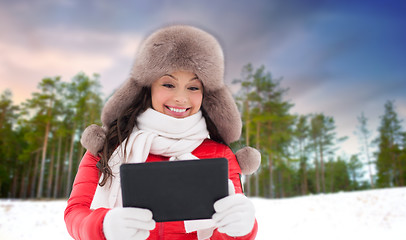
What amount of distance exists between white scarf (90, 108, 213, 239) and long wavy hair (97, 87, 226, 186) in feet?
0.16

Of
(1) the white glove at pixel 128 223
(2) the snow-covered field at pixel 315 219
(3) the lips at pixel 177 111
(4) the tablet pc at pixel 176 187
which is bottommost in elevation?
(2) the snow-covered field at pixel 315 219

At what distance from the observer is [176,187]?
1.27 m

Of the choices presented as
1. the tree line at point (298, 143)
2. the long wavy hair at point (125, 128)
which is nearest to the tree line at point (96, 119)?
the tree line at point (298, 143)

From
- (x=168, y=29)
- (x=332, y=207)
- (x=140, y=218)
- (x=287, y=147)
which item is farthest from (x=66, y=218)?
A: (x=287, y=147)

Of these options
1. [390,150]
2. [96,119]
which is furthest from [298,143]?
[96,119]

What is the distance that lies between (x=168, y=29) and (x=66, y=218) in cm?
144

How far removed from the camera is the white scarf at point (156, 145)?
5.75 feet

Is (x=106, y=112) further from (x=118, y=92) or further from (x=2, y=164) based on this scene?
(x=2, y=164)

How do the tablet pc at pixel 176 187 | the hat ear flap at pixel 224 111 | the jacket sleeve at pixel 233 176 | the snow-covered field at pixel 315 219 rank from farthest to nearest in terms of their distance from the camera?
the snow-covered field at pixel 315 219 → the hat ear flap at pixel 224 111 → the jacket sleeve at pixel 233 176 → the tablet pc at pixel 176 187

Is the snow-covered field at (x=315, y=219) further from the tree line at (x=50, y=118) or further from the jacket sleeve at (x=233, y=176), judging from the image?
the tree line at (x=50, y=118)

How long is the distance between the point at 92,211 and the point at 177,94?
945 millimetres

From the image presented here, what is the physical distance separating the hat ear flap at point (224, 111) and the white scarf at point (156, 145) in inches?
7.7

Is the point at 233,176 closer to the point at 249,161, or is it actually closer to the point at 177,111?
the point at 249,161

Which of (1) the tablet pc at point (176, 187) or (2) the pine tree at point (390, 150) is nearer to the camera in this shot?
(1) the tablet pc at point (176, 187)
